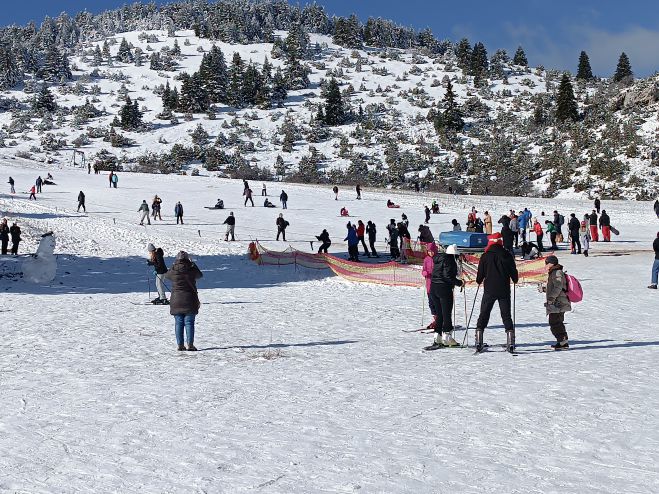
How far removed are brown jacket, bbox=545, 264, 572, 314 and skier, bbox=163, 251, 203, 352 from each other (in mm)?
4948

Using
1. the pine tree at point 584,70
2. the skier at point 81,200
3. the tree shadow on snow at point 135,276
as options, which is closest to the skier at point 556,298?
the tree shadow on snow at point 135,276

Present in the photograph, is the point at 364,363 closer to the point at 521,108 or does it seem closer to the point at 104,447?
the point at 104,447

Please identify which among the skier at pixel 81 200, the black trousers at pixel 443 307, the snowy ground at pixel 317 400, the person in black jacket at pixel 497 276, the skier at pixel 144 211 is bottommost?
the snowy ground at pixel 317 400

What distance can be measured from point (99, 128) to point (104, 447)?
8414cm

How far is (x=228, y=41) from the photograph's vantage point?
432 feet

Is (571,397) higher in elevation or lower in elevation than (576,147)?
lower

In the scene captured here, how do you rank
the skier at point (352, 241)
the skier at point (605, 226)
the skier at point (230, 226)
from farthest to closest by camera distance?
the skier at point (605, 226) → the skier at point (230, 226) → the skier at point (352, 241)

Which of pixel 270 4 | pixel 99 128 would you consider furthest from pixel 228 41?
pixel 99 128

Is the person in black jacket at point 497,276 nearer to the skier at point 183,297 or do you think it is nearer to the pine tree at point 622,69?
the skier at point 183,297

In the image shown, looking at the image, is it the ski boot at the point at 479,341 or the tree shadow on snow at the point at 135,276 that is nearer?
the ski boot at the point at 479,341

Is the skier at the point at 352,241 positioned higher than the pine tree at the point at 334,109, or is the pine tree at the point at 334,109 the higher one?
the pine tree at the point at 334,109

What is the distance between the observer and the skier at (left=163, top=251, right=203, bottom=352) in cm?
933

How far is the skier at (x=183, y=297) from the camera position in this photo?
933cm

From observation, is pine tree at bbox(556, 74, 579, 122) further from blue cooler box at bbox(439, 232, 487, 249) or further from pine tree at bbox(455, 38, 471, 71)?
blue cooler box at bbox(439, 232, 487, 249)
